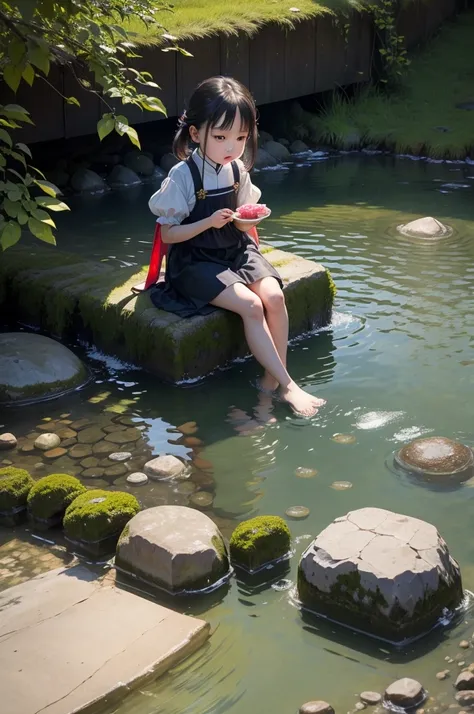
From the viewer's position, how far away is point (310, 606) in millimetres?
3617

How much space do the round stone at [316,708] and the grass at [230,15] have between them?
27.3 feet

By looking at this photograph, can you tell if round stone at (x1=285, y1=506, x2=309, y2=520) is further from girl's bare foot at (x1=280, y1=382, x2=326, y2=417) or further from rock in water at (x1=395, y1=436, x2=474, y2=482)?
girl's bare foot at (x1=280, y1=382, x2=326, y2=417)

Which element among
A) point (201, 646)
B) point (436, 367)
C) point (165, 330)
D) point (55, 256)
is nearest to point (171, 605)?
point (201, 646)

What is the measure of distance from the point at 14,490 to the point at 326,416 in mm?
1699

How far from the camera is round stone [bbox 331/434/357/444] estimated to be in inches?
192

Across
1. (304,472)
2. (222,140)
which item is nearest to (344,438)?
(304,472)

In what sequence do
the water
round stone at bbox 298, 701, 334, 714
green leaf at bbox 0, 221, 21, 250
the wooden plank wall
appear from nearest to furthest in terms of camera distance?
1. round stone at bbox 298, 701, 334, 714
2. the water
3. green leaf at bbox 0, 221, 21, 250
4. the wooden plank wall

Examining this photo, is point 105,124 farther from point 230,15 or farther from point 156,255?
point 230,15

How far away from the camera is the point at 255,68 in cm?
1181

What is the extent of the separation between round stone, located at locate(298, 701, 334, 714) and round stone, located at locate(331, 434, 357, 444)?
196cm

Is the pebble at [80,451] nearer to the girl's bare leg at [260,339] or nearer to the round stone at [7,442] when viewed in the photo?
the round stone at [7,442]

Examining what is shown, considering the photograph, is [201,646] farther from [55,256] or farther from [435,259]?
[435,259]

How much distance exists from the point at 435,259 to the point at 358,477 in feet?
11.9

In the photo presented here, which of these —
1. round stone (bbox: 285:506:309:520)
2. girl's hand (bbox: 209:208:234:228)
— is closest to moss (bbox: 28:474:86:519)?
round stone (bbox: 285:506:309:520)
